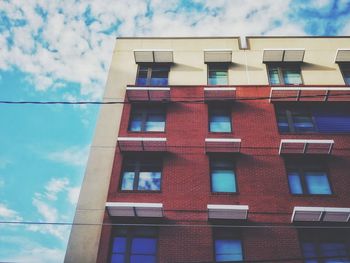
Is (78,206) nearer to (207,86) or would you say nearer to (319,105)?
(207,86)

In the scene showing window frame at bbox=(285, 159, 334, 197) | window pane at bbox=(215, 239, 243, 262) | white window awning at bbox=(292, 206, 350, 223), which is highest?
window frame at bbox=(285, 159, 334, 197)

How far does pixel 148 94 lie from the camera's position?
15.6 metres

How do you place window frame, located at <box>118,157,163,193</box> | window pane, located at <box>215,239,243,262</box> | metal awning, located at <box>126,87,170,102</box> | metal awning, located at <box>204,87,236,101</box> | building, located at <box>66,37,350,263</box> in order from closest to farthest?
window pane, located at <box>215,239,243,262</box> → building, located at <box>66,37,350,263</box> → window frame, located at <box>118,157,163,193</box> → metal awning, located at <box>204,87,236,101</box> → metal awning, located at <box>126,87,170,102</box>

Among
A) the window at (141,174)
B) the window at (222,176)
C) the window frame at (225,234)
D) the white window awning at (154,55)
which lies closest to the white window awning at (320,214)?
the window frame at (225,234)

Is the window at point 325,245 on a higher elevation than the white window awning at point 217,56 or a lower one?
lower

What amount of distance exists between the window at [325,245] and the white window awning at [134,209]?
16.9 ft

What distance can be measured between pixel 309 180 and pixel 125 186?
7.44 m

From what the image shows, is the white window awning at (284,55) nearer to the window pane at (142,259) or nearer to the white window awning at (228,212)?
the white window awning at (228,212)

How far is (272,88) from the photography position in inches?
592

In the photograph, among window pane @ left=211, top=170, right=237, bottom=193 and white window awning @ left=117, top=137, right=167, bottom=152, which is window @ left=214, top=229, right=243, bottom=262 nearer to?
window pane @ left=211, top=170, right=237, bottom=193

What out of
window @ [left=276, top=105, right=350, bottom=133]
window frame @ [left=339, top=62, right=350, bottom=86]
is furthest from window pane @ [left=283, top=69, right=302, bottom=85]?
window frame @ [left=339, top=62, right=350, bottom=86]

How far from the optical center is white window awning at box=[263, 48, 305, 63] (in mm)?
16750

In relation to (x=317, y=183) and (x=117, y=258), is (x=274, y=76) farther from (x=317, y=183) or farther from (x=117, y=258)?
(x=117, y=258)

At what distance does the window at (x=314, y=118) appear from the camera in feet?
48.2
